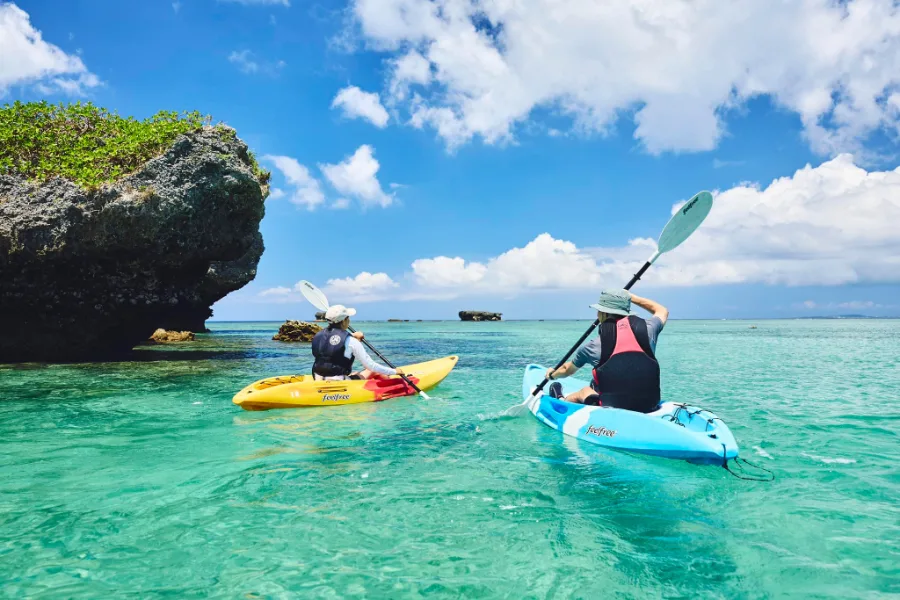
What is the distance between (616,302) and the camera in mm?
6781

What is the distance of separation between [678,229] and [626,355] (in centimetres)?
385

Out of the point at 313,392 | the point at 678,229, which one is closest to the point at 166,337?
the point at 313,392

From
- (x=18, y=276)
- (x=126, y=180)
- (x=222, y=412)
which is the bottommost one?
(x=222, y=412)

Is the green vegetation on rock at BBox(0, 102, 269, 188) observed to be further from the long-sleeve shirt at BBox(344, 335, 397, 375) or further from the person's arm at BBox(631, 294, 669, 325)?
the person's arm at BBox(631, 294, 669, 325)

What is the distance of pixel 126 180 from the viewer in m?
15.6

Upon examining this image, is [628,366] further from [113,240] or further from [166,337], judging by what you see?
[166,337]

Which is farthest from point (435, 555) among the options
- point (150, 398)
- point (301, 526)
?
point (150, 398)

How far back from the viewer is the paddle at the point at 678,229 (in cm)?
909

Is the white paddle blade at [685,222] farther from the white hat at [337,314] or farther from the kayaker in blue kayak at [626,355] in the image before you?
the white hat at [337,314]

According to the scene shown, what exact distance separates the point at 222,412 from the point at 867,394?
44.4 feet

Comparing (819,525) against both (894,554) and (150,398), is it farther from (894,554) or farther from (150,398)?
(150,398)

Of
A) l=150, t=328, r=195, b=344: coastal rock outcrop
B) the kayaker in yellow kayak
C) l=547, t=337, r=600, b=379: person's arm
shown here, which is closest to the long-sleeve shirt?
the kayaker in yellow kayak

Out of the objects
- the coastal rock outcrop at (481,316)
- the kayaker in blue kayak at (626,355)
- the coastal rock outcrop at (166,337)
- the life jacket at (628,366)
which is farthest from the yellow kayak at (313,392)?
the coastal rock outcrop at (481,316)

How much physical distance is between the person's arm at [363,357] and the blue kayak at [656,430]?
3.89m
